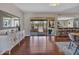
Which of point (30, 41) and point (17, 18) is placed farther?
point (30, 41)

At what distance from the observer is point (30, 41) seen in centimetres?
677

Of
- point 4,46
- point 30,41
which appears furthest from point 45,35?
point 4,46

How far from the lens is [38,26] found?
6.33 metres

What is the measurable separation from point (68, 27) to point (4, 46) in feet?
12.0

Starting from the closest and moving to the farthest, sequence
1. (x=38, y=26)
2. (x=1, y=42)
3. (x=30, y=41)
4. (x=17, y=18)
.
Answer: (x=1, y=42) < (x=17, y=18) < (x=38, y=26) < (x=30, y=41)

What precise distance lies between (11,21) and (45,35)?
2894 millimetres

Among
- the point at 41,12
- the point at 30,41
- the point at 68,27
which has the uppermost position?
the point at 41,12
